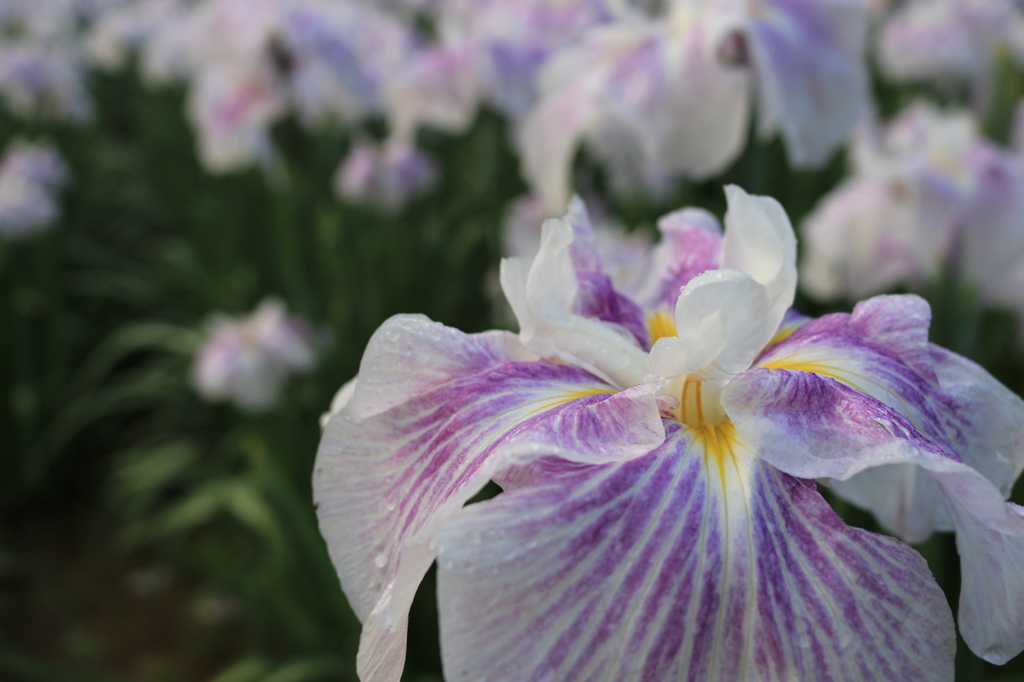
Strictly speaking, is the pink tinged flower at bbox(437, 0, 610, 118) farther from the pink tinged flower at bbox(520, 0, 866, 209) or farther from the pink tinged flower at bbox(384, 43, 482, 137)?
the pink tinged flower at bbox(520, 0, 866, 209)

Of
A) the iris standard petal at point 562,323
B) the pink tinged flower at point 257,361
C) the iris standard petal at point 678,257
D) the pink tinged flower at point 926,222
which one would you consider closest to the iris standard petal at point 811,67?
the pink tinged flower at point 926,222

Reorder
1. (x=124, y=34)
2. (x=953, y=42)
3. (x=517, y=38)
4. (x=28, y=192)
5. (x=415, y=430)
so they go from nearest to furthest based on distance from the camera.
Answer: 1. (x=415, y=430)
2. (x=517, y=38)
3. (x=953, y=42)
4. (x=28, y=192)
5. (x=124, y=34)

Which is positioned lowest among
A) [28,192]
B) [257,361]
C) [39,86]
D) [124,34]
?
[257,361]

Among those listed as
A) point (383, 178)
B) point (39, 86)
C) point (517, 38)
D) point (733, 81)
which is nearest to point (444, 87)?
point (517, 38)

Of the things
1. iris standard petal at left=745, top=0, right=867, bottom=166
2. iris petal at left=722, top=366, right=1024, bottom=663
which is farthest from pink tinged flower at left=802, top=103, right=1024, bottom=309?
iris petal at left=722, top=366, right=1024, bottom=663

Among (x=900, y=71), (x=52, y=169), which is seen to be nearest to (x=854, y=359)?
(x=900, y=71)

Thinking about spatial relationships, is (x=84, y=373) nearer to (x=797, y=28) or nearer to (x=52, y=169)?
(x=52, y=169)

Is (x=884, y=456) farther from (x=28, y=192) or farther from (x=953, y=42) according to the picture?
(x=28, y=192)
